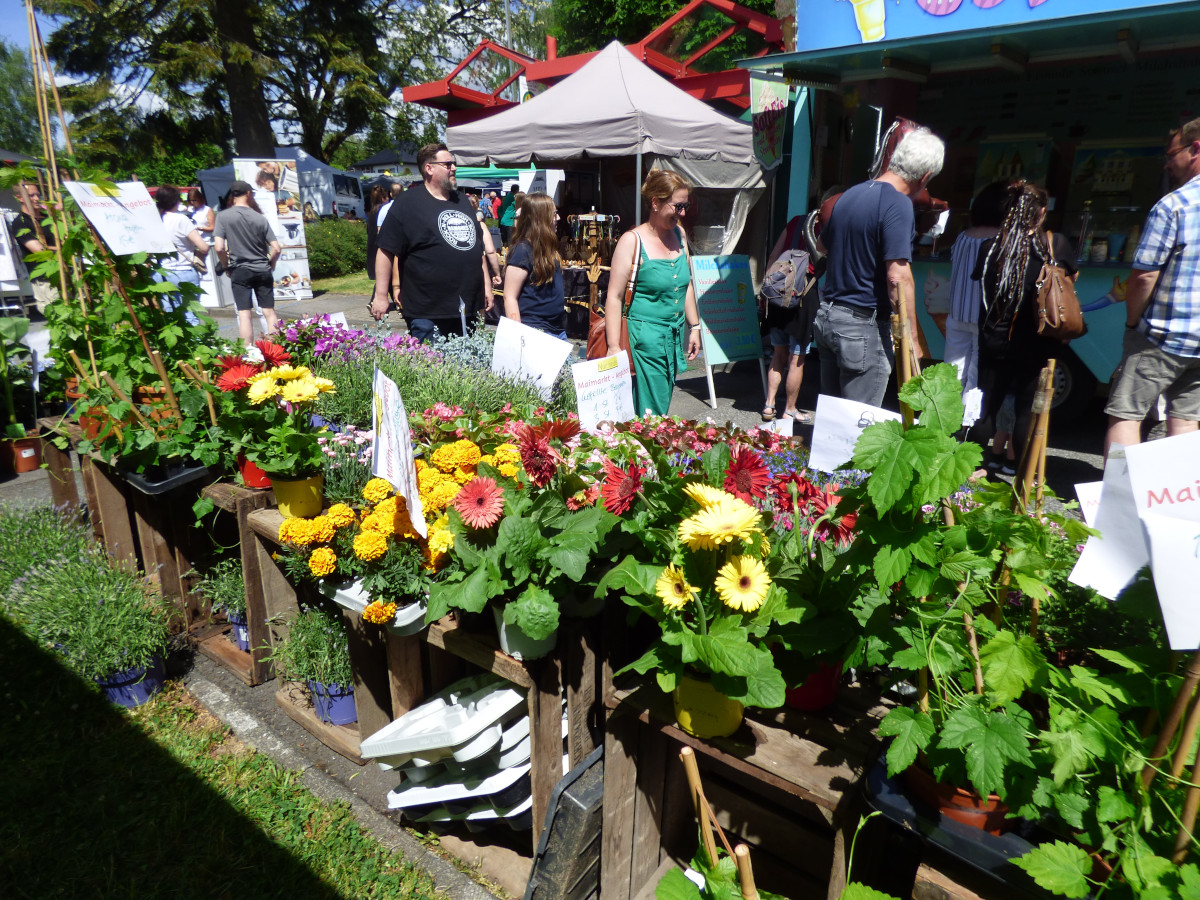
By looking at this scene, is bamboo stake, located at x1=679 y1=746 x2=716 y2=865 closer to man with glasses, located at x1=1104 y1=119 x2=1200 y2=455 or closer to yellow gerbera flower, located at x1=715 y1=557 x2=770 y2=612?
yellow gerbera flower, located at x1=715 y1=557 x2=770 y2=612

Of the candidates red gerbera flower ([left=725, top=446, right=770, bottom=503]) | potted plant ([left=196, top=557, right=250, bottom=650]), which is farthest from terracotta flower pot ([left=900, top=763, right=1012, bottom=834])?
potted plant ([left=196, top=557, right=250, bottom=650])

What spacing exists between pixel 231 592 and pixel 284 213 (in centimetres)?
1114

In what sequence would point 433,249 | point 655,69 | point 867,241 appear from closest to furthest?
1. point 867,241
2. point 433,249
3. point 655,69

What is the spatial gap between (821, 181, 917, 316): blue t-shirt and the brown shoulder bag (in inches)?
33.0

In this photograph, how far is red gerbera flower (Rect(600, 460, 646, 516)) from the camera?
62.0 inches

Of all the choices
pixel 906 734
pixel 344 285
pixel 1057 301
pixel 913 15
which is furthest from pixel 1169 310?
pixel 344 285

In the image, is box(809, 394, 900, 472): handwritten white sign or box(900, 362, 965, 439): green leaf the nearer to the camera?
box(900, 362, 965, 439): green leaf

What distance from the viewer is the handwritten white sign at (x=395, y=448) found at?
1.68 metres

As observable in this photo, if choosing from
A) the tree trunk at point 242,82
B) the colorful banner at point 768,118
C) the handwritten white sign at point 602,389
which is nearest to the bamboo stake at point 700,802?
the handwritten white sign at point 602,389

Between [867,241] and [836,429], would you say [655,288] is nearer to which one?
[867,241]

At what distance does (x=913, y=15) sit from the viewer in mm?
5098

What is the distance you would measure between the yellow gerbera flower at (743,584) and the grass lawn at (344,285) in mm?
13175

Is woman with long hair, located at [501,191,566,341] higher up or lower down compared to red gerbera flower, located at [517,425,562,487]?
higher up

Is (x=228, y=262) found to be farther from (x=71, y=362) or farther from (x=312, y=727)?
(x=312, y=727)
